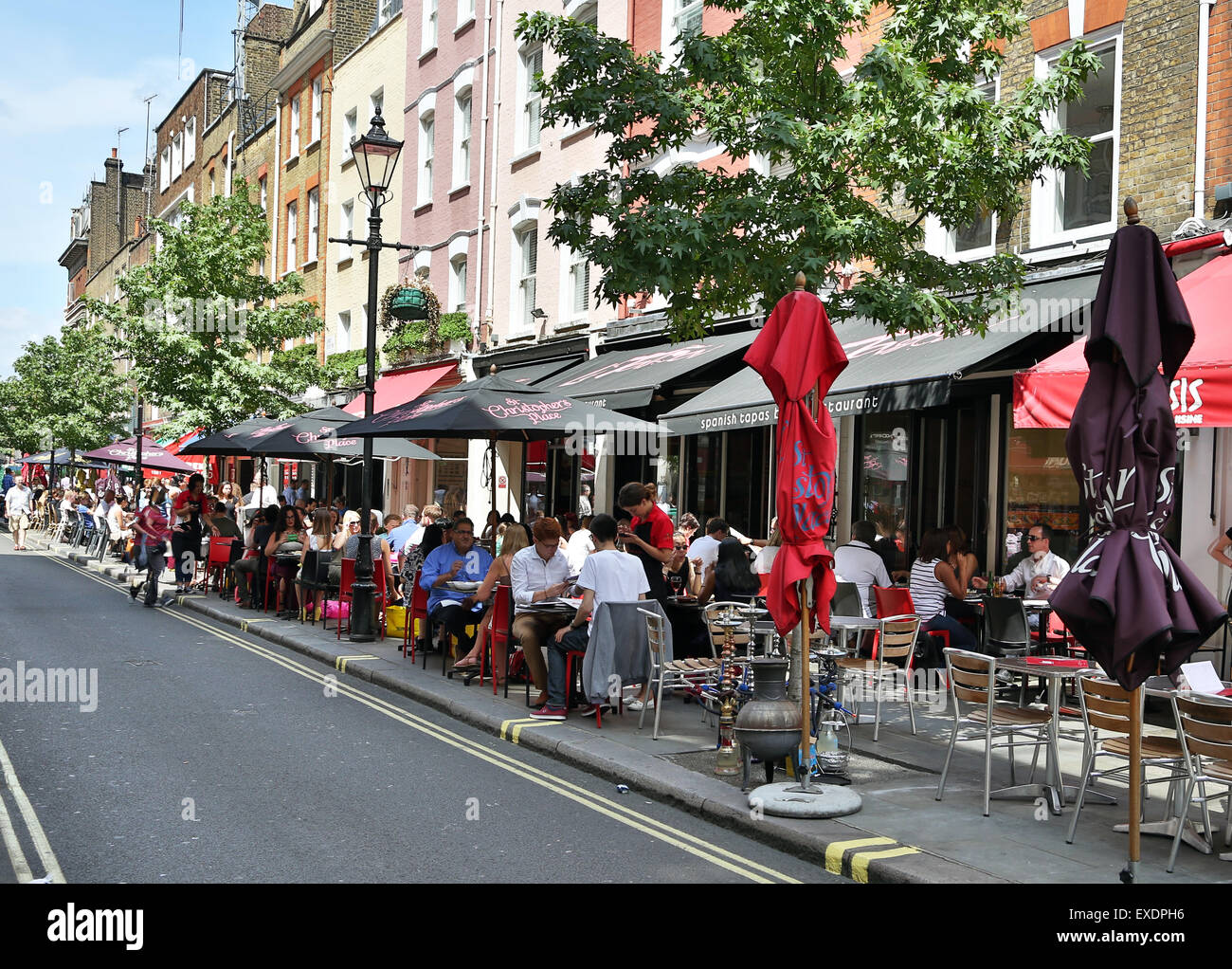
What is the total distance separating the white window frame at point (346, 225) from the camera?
101 ft

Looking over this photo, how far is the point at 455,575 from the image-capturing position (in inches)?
457

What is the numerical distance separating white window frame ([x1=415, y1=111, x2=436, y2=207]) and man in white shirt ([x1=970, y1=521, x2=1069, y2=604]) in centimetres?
1974

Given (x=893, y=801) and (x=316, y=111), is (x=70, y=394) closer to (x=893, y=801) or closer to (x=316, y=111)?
(x=316, y=111)

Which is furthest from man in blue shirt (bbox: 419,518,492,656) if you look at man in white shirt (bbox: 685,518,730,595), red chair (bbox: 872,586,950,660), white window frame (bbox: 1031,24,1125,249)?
white window frame (bbox: 1031,24,1125,249)

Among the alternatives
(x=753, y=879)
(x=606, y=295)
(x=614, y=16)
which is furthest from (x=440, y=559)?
(x=614, y=16)

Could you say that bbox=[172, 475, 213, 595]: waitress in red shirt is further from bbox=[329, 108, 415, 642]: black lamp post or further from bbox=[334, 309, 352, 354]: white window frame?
bbox=[334, 309, 352, 354]: white window frame

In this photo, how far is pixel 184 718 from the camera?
9.12 metres

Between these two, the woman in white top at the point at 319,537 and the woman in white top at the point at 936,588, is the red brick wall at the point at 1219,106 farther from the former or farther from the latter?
the woman in white top at the point at 319,537

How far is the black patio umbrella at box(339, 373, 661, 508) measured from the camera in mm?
11820

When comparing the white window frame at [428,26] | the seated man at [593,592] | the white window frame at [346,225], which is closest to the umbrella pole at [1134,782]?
the seated man at [593,592]

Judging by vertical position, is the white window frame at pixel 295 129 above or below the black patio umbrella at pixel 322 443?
above

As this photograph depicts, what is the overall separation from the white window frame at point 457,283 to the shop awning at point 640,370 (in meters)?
7.13

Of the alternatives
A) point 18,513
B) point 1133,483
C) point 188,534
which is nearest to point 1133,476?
point 1133,483

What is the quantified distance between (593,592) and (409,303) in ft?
57.1
